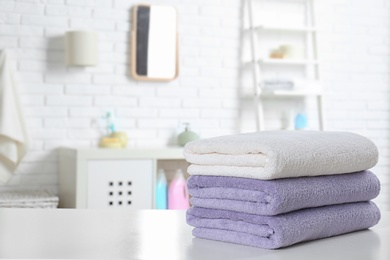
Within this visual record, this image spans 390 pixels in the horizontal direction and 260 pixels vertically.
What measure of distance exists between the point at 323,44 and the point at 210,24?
3.02ft

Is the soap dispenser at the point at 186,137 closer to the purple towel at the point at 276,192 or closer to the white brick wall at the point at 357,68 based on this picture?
the white brick wall at the point at 357,68

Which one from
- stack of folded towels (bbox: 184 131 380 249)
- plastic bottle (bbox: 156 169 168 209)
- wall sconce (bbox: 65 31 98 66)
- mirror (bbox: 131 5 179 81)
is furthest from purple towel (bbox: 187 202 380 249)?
mirror (bbox: 131 5 179 81)

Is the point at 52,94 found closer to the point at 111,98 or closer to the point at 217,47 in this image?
the point at 111,98

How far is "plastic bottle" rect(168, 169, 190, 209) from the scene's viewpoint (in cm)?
432

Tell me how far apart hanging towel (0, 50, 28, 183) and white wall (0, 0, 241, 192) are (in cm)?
13

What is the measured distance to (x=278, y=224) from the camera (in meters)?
Answer: 1.12

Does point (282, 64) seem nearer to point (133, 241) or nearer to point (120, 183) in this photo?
point (120, 183)

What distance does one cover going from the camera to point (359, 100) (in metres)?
5.34

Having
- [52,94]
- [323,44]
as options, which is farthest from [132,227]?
[323,44]

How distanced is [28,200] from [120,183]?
21.3 inches

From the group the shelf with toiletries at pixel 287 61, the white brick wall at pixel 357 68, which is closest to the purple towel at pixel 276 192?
the shelf with toiletries at pixel 287 61

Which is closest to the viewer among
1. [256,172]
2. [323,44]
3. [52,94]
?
[256,172]

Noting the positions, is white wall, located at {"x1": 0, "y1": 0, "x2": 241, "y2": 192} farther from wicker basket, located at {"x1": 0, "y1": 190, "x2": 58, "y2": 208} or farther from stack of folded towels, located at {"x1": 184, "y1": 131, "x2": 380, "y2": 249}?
stack of folded towels, located at {"x1": 184, "y1": 131, "x2": 380, "y2": 249}

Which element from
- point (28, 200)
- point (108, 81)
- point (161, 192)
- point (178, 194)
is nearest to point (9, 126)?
point (28, 200)
